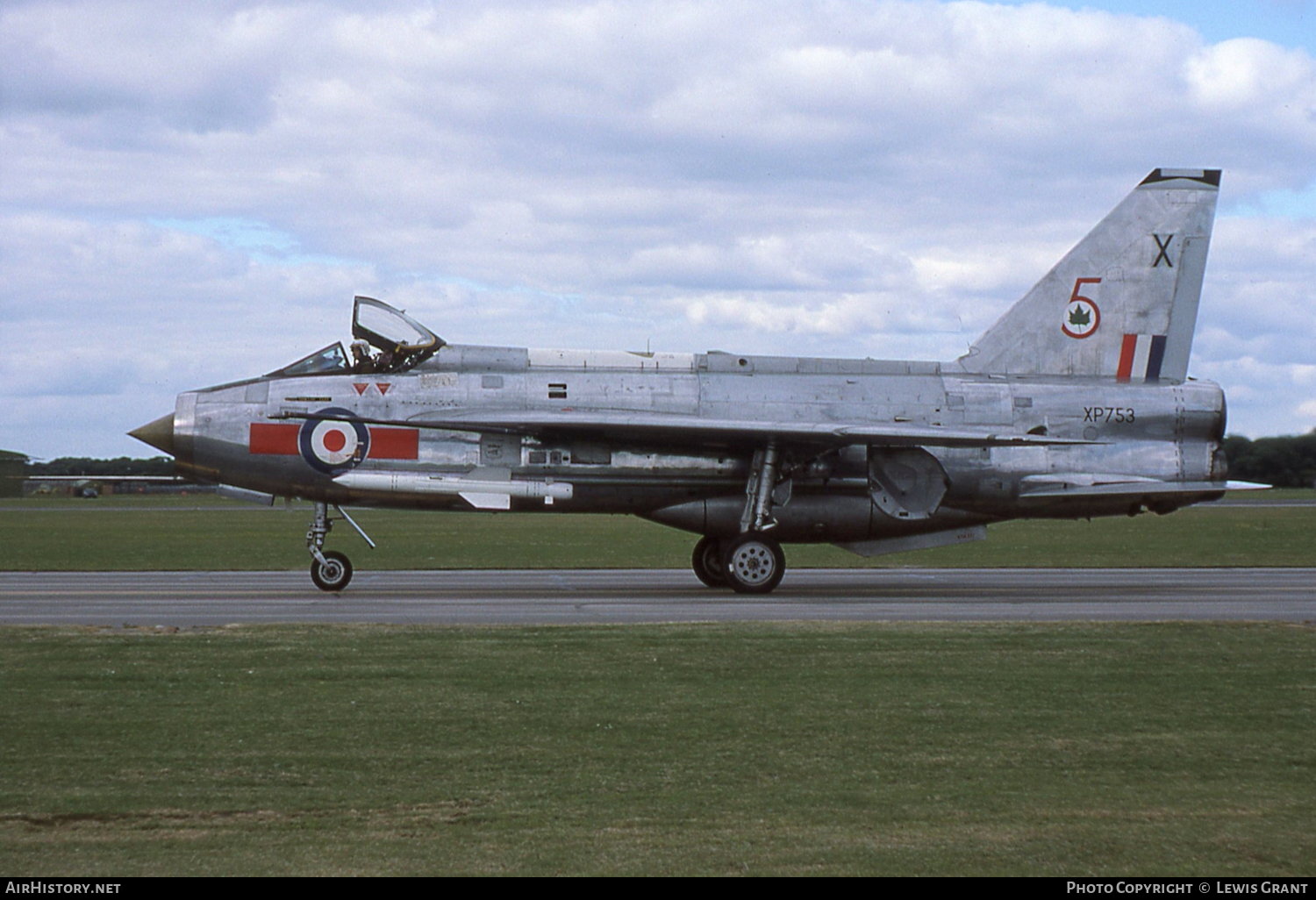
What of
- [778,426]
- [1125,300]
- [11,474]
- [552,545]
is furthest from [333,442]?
[11,474]

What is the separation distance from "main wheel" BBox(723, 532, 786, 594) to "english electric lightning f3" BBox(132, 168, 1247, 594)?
3cm

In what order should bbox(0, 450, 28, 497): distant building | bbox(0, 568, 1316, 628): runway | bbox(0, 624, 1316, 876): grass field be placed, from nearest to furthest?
bbox(0, 624, 1316, 876): grass field, bbox(0, 568, 1316, 628): runway, bbox(0, 450, 28, 497): distant building

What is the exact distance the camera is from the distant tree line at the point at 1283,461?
4422 cm

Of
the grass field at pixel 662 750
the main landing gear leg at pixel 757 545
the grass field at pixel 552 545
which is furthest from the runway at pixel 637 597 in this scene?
the grass field at pixel 552 545

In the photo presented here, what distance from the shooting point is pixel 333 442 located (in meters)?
18.9

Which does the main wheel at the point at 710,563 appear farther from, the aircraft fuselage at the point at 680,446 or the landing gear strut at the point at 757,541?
the landing gear strut at the point at 757,541

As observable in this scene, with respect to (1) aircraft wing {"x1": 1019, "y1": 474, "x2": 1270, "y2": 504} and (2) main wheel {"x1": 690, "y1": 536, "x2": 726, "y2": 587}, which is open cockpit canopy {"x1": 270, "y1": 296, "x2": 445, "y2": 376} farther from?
(1) aircraft wing {"x1": 1019, "y1": 474, "x2": 1270, "y2": 504}

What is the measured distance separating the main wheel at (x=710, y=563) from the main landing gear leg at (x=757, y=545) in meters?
1.34

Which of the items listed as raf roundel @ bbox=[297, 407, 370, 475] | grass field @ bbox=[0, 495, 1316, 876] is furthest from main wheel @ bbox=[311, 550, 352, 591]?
grass field @ bbox=[0, 495, 1316, 876]

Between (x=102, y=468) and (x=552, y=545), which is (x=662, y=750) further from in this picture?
(x=102, y=468)

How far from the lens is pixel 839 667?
1084 centimetres

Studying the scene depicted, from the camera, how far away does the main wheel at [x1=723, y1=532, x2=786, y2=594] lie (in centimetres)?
1906
